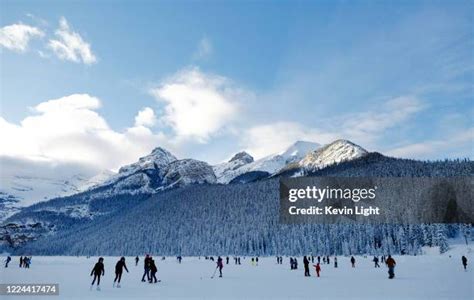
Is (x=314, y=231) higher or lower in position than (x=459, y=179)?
lower

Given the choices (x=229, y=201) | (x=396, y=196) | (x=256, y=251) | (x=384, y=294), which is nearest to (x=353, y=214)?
(x=396, y=196)

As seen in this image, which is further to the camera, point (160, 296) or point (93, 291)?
point (93, 291)

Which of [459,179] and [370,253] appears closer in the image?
[370,253]

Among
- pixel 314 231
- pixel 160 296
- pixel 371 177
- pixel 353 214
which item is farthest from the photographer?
pixel 371 177

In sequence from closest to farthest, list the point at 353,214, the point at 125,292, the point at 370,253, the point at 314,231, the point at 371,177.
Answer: the point at 125,292 → the point at 370,253 → the point at 314,231 → the point at 353,214 → the point at 371,177

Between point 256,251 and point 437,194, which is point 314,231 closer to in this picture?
point 256,251

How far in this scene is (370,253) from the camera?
9800cm

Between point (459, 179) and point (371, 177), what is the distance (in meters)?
38.4

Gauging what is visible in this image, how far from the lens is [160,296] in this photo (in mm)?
17922

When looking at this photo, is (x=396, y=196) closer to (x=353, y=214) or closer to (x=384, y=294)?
(x=353, y=214)

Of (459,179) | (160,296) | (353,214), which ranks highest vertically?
(459,179)

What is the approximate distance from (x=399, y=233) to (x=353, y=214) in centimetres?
2872

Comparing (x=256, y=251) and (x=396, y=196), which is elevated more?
(x=396, y=196)

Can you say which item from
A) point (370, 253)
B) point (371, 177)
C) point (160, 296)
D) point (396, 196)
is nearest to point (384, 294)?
point (160, 296)
